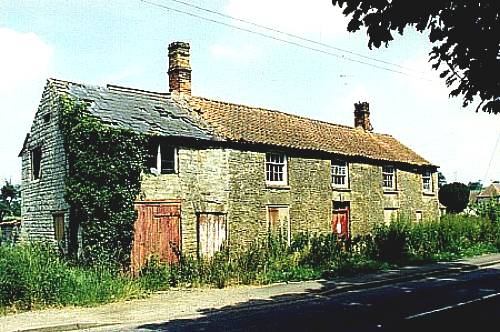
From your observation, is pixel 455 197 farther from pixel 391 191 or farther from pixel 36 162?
pixel 36 162

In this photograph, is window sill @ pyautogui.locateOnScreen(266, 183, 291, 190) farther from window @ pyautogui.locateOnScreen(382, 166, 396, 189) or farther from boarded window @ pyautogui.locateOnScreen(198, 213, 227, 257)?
window @ pyautogui.locateOnScreen(382, 166, 396, 189)

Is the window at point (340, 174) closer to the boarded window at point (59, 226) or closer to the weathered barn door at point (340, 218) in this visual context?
the weathered barn door at point (340, 218)

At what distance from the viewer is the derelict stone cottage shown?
72.5ft

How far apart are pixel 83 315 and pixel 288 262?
9.66 m

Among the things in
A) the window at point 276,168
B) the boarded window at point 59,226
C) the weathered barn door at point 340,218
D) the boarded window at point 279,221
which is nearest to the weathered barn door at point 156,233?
the boarded window at point 59,226

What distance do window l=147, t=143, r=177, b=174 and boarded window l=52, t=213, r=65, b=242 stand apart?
3.53 meters

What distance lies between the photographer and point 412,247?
29.2 meters

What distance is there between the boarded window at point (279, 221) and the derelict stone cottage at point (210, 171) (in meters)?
0.05

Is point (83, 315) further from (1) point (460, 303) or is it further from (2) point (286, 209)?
(2) point (286, 209)

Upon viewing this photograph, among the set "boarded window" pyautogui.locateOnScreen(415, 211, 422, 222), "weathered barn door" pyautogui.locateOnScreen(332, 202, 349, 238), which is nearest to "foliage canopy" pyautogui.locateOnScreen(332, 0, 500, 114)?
"weathered barn door" pyautogui.locateOnScreen(332, 202, 349, 238)

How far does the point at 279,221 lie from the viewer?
26031 mm

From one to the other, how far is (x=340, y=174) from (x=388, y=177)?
4.89 meters

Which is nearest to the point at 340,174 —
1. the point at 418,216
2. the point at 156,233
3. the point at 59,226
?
the point at 418,216

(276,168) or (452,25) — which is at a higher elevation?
(452,25)
